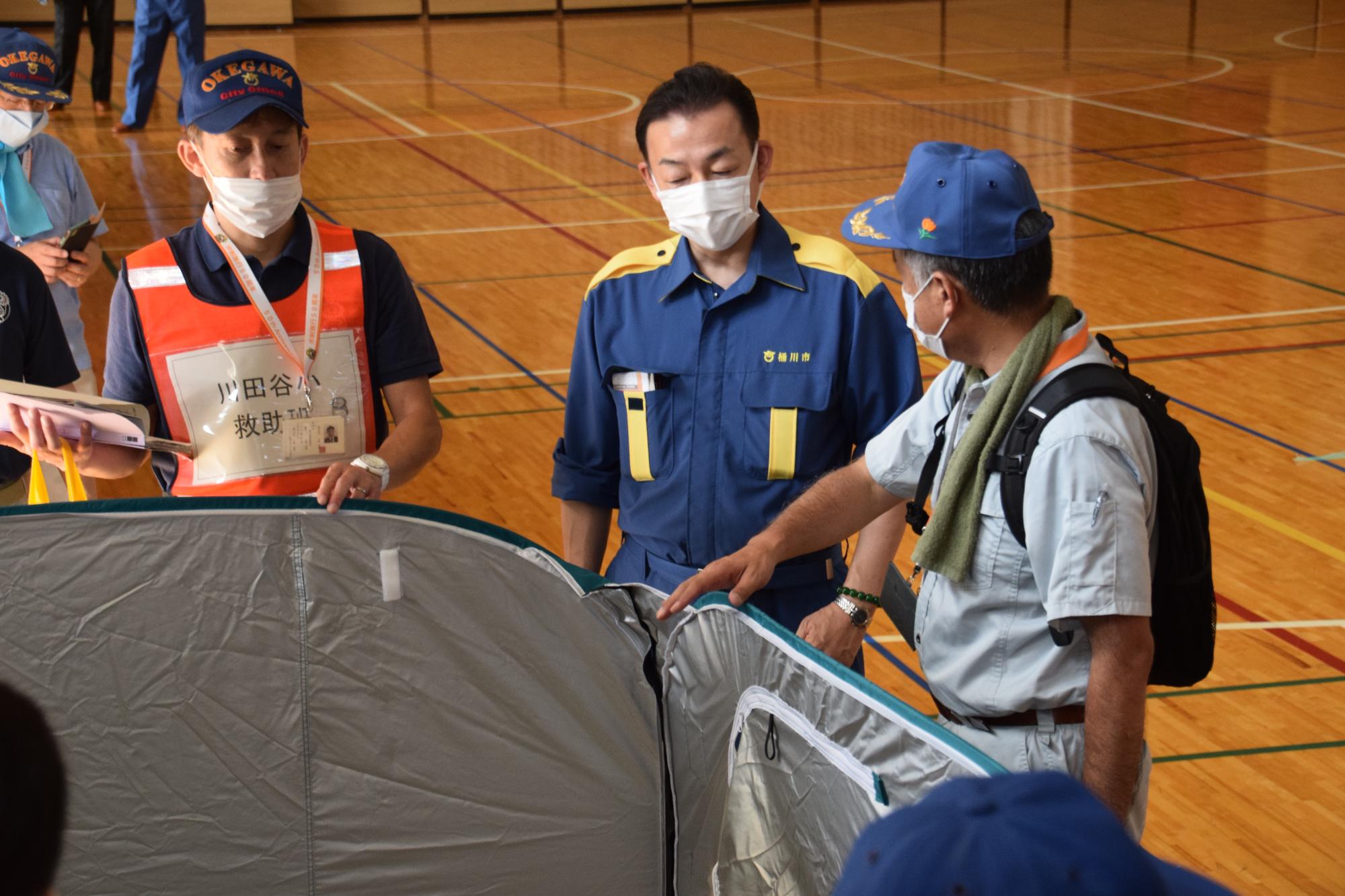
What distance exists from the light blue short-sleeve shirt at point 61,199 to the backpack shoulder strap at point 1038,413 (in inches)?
133

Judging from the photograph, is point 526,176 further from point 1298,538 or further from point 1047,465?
point 1047,465

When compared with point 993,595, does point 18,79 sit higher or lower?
higher

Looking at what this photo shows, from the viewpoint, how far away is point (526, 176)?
34.4 ft

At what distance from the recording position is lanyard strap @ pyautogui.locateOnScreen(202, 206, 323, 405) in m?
2.53

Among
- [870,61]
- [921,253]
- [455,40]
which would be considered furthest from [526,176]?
[921,253]

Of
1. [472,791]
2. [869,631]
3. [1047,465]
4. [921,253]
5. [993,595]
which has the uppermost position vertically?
[921,253]

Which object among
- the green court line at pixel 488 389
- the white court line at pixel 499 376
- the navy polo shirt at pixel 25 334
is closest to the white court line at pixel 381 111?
the white court line at pixel 499 376

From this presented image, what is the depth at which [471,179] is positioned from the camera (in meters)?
10.4

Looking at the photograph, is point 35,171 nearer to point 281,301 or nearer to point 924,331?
point 281,301

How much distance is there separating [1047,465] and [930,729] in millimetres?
342

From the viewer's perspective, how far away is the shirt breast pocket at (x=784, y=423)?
241 centimetres

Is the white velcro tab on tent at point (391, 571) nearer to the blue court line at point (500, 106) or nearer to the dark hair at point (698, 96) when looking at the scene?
the dark hair at point (698, 96)

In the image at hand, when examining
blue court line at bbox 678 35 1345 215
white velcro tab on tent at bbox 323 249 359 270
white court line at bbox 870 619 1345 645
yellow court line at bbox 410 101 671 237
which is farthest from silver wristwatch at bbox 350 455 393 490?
blue court line at bbox 678 35 1345 215

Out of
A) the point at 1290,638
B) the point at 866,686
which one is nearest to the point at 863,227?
the point at 866,686
